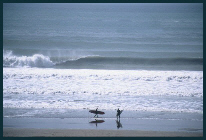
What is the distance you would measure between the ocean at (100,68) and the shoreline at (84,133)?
5.12ft

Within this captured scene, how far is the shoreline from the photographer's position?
386 inches

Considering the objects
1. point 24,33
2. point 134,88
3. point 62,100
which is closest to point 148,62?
point 134,88

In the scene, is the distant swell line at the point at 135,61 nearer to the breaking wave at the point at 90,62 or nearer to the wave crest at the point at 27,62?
the breaking wave at the point at 90,62

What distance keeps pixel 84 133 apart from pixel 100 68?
490 inches

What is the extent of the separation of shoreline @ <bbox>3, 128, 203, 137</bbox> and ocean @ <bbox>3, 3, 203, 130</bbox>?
1560 mm

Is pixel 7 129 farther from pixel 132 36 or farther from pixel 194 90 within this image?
pixel 132 36

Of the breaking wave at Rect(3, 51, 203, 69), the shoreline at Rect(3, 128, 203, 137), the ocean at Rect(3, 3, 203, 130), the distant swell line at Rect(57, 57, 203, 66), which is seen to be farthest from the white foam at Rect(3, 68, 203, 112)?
the distant swell line at Rect(57, 57, 203, 66)

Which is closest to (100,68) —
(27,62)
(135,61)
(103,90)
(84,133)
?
(135,61)

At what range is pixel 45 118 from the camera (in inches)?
451

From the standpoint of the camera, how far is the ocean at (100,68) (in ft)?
43.4

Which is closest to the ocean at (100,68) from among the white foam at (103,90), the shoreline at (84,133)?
the white foam at (103,90)

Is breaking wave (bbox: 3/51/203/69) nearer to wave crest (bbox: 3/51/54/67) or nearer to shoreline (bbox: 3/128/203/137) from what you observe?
wave crest (bbox: 3/51/54/67)

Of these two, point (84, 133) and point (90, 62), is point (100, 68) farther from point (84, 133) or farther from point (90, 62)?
point (84, 133)

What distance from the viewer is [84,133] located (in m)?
9.93
